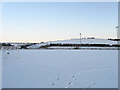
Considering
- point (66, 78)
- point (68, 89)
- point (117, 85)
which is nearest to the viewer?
point (68, 89)

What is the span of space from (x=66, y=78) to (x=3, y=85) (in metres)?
2.70

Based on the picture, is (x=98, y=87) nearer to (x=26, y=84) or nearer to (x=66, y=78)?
(x=66, y=78)

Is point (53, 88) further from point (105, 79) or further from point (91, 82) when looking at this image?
point (105, 79)

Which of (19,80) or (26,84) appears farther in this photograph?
(19,80)

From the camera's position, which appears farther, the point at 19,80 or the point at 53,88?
the point at 19,80

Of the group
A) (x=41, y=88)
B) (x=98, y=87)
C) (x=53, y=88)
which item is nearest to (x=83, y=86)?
(x=98, y=87)

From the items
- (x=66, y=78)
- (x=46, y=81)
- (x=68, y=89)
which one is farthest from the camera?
(x=66, y=78)

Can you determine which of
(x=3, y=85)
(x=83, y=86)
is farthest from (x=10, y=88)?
(x=83, y=86)

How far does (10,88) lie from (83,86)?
106 inches

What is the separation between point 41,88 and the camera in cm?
675

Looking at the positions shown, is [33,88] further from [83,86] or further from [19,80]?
[83,86]

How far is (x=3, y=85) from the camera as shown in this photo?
7094mm

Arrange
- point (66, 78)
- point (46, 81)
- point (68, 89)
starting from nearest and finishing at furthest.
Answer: point (68, 89), point (46, 81), point (66, 78)

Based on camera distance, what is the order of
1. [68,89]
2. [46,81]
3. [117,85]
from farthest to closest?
[46,81] < [117,85] < [68,89]
